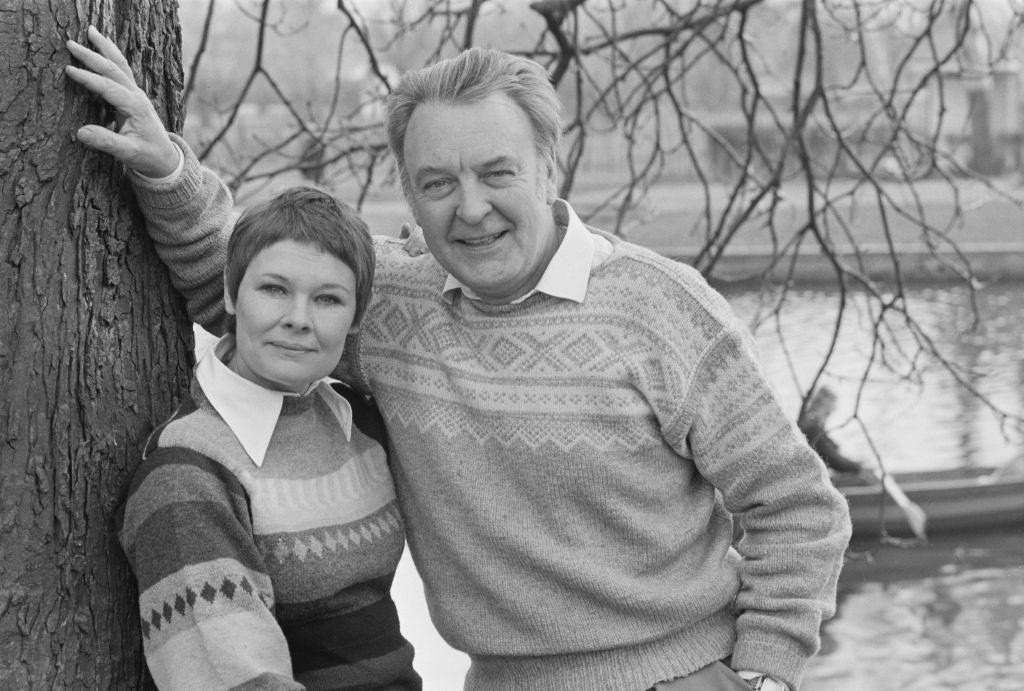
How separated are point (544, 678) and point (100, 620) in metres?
0.61

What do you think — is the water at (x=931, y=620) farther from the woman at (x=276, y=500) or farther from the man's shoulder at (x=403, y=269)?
the woman at (x=276, y=500)

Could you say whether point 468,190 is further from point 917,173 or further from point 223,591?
point 917,173

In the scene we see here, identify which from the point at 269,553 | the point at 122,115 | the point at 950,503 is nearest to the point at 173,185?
the point at 122,115

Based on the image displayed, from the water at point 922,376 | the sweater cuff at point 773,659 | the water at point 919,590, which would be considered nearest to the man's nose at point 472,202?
the sweater cuff at point 773,659

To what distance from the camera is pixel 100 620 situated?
183 centimetres

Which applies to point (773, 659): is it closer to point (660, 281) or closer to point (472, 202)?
point (660, 281)

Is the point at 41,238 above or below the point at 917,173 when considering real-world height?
above

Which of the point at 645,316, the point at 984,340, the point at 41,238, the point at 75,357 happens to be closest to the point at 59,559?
the point at 75,357

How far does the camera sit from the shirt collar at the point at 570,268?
1.93 meters

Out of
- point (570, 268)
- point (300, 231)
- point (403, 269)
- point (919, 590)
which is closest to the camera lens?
point (300, 231)

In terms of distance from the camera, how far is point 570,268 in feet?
6.37

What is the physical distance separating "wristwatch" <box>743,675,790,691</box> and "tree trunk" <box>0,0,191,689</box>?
0.85 metres

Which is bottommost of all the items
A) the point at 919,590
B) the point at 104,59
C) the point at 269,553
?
the point at 919,590

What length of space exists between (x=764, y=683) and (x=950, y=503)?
5.29 m
